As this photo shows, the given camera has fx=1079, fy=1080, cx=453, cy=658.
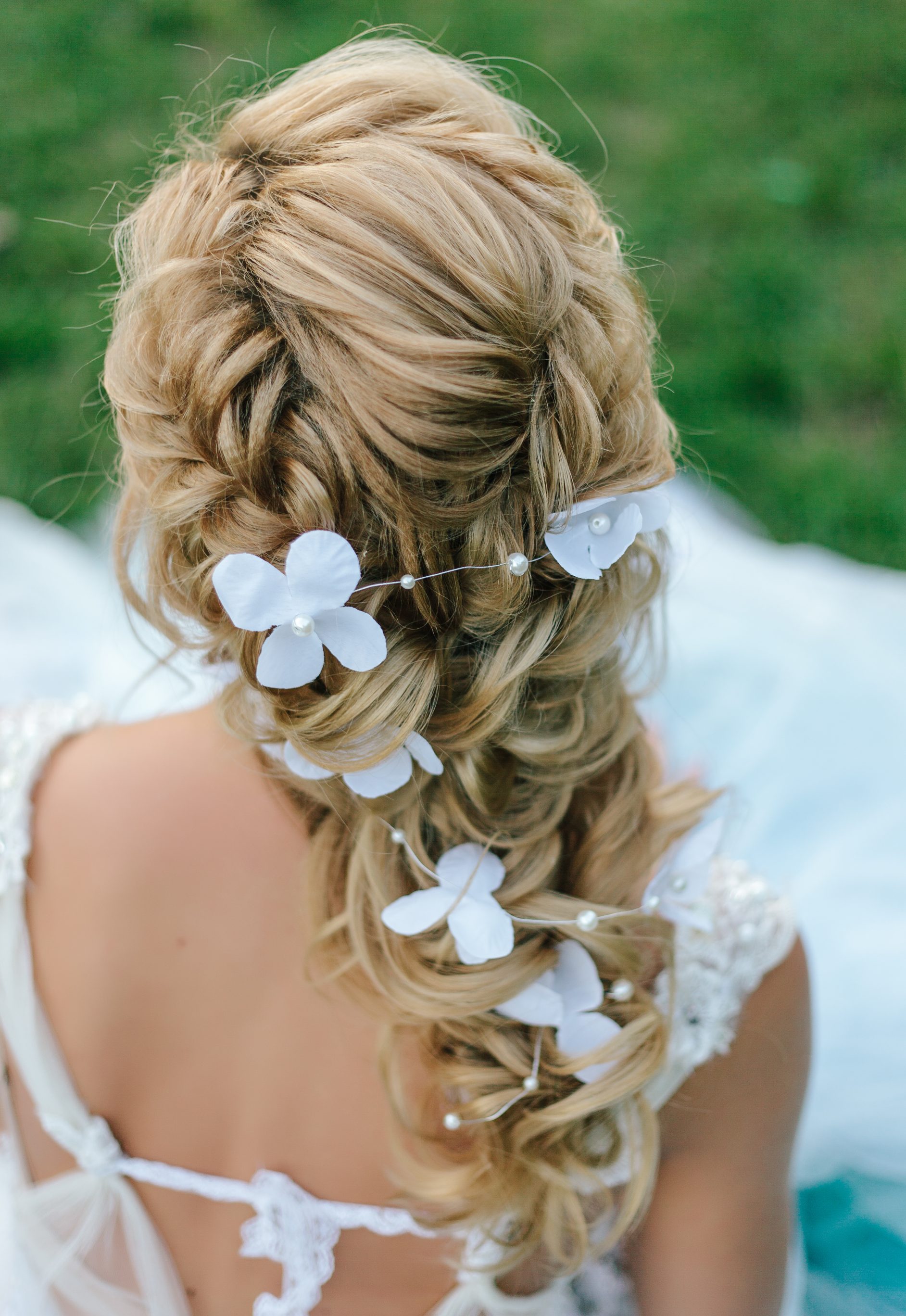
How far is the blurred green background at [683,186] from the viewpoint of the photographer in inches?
117

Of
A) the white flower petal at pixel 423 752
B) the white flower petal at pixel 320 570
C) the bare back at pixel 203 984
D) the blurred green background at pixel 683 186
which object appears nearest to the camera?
the white flower petal at pixel 320 570

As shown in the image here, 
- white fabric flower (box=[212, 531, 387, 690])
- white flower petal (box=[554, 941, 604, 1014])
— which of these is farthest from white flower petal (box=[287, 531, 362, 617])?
white flower petal (box=[554, 941, 604, 1014])

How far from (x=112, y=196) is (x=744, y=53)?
7.17 feet

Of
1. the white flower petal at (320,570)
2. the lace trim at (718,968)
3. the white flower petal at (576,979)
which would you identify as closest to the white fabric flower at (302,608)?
the white flower petal at (320,570)

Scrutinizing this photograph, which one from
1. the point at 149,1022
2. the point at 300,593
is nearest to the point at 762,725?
the point at 149,1022

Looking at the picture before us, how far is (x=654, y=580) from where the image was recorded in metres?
1.08

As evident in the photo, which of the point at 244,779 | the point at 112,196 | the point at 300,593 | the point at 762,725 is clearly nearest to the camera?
the point at 300,593

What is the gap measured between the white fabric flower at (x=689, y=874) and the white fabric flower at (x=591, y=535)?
406mm

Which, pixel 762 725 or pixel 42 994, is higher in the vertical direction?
pixel 42 994

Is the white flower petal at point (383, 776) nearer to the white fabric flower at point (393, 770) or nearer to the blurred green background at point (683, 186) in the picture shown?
the white fabric flower at point (393, 770)

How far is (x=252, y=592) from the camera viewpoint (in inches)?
32.6

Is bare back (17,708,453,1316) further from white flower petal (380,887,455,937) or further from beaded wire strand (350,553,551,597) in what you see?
beaded wire strand (350,553,551,597)

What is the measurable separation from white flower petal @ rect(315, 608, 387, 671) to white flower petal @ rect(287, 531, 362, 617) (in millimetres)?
18

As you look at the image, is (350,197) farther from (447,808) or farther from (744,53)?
(744,53)
